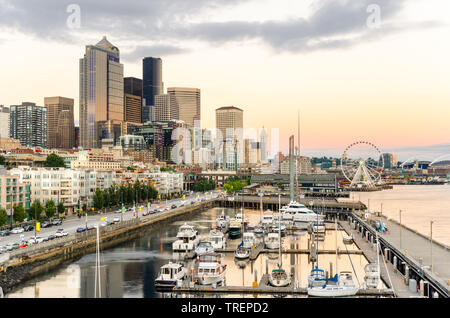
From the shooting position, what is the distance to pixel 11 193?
39.6 metres

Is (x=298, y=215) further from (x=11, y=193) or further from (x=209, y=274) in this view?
(x=209, y=274)

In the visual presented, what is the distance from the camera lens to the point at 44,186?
49562mm

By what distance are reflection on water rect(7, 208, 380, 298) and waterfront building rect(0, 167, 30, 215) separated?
11.5 m

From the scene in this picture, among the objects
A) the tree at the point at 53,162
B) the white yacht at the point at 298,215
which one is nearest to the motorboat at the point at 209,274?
the white yacht at the point at 298,215

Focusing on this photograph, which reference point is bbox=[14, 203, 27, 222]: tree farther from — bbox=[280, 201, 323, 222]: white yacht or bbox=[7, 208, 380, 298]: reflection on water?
bbox=[280, 201, 323, 222]: white yacht

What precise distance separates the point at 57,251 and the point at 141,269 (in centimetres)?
595

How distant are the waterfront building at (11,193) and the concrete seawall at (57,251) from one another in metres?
8.52

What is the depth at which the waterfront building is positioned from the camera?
127 feet

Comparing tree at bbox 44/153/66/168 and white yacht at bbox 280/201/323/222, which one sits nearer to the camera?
white yacht at bbox 280/201/323/222

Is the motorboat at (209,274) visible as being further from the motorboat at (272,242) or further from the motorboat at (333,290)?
the motorboat at (272,242)

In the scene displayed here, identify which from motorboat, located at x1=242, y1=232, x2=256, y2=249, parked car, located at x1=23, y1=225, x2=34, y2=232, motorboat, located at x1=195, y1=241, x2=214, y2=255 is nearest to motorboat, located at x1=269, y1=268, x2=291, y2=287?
motorboat, located at x1=195, y1=241, x2=214, y2=255
